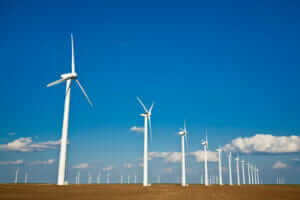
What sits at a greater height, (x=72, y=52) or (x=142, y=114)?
(x=72, y=52)

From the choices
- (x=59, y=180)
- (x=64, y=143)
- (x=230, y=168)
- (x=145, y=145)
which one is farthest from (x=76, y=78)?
(x=230, y=168)

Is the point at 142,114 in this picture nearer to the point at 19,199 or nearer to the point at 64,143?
the point at 64,143

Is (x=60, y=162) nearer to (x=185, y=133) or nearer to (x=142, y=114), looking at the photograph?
(x=142, y=114)

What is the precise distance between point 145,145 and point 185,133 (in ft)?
120

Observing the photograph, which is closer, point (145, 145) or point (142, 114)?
point (145, 145)

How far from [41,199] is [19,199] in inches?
79.9

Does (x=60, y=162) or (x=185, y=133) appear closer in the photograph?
(x=60, y=162)

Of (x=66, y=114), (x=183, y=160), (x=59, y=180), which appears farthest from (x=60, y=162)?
(x=183, y=160)

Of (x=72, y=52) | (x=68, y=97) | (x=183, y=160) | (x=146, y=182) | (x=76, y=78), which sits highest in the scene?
(x=72, y=52)

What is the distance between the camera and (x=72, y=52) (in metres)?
63.0

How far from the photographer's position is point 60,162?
50.4 meters

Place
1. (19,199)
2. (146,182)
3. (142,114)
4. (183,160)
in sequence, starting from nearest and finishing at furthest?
1. (19,199)
2. (146,182)
3. (142,114)
4. (183,160)

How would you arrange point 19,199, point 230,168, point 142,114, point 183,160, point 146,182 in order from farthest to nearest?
point 230,168 → point 183,160 → point 142,114 → point 146,182 → point 19,199

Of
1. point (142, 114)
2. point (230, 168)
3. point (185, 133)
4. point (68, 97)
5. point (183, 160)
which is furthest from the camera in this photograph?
point (230, 168)
